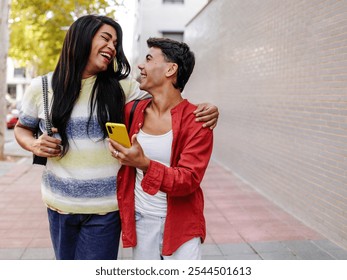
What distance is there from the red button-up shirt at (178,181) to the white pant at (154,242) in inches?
1.4

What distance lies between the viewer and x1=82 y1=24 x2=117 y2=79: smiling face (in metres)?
2.25

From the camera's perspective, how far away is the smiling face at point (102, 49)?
88.7 inches

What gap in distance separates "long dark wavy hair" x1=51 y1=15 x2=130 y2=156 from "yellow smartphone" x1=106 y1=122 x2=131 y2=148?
0.34 m

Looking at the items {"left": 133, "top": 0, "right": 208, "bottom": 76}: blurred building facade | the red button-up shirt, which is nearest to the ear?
the red button-up shirt

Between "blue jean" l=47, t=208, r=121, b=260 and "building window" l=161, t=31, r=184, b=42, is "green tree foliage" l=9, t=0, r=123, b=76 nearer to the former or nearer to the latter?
"building window" l=161, t=31, r=184, b=42

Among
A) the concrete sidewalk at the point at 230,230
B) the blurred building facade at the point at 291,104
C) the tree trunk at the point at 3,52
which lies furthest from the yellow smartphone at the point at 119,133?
the tree trunk at the point at 3,52

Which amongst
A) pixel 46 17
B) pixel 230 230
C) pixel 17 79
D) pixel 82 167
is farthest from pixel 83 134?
pixel 17 79

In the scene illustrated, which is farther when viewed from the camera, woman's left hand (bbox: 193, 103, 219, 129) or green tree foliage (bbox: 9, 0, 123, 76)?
green tree foliage (bbox: 9, 0, 123, 76)

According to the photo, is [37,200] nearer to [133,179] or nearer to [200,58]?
[133,179]

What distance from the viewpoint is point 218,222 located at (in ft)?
17.9

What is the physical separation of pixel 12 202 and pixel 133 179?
4.64 m

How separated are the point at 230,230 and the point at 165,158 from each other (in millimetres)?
3181

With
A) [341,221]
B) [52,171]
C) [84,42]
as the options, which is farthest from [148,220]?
[341,221]

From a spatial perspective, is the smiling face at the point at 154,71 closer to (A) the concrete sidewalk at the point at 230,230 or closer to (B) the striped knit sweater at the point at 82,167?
(B) the striped knit sweater at the point at 82,167
